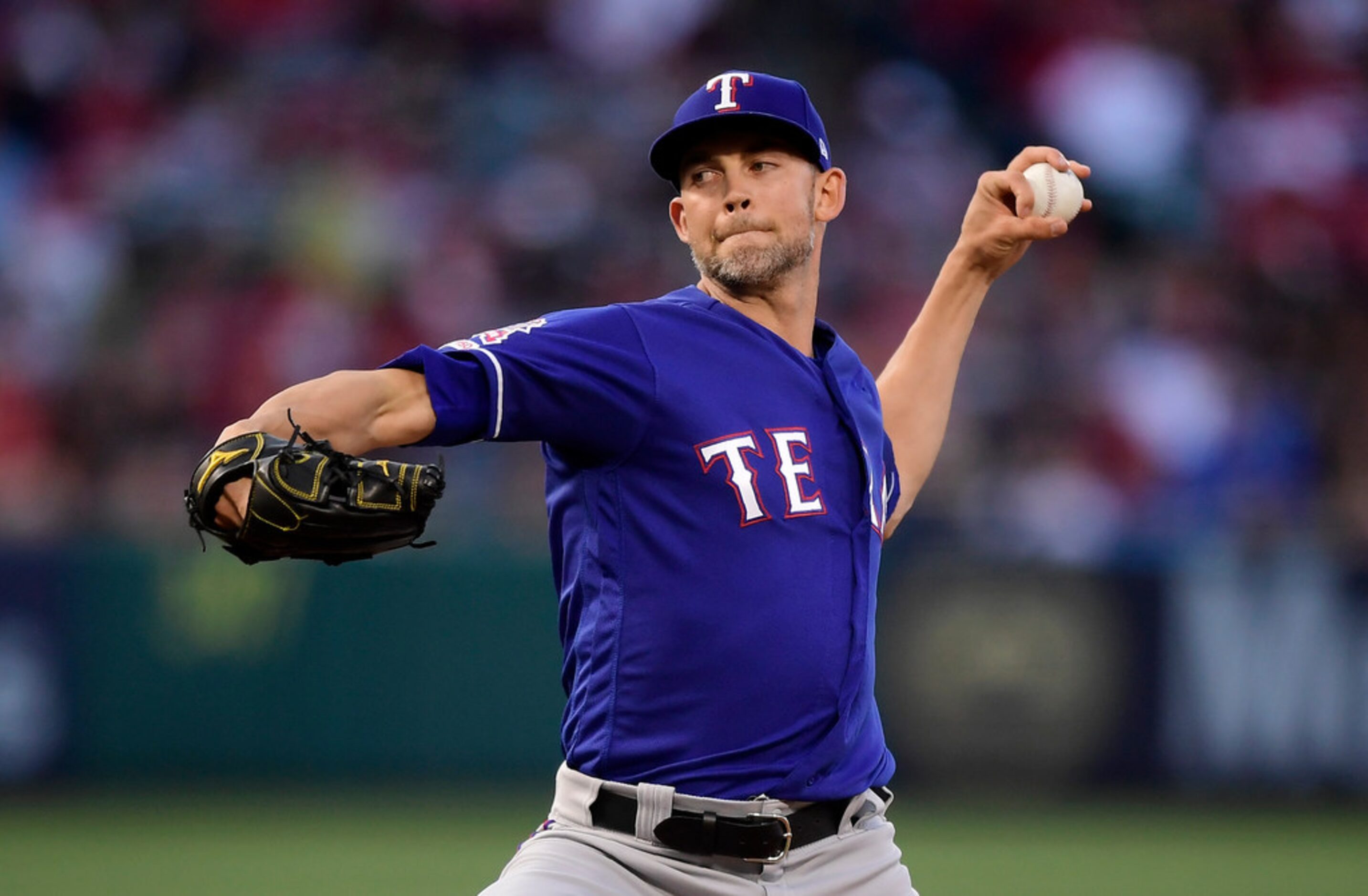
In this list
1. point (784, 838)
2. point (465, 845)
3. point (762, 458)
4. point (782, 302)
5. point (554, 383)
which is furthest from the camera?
point (465, 845)

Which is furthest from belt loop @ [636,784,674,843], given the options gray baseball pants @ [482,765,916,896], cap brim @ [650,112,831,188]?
cap brim @ [650,112,831,188]

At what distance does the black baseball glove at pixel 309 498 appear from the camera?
268 cm

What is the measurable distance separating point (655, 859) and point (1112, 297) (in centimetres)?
840

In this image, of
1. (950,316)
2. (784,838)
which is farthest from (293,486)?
(950,316)

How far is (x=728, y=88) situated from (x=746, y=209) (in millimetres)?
243

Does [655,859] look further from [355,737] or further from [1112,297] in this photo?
[1112,297]

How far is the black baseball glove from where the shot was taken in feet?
8.79

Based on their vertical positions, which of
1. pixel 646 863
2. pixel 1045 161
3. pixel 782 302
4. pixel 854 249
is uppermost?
pixel 854 249

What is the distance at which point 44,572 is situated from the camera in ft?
27.7

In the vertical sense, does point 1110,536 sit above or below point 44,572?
above

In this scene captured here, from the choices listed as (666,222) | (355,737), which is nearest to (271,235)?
(666,222)

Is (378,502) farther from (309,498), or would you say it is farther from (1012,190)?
(1012,190)

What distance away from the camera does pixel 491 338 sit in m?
3.06

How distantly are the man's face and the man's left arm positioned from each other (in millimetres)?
583
